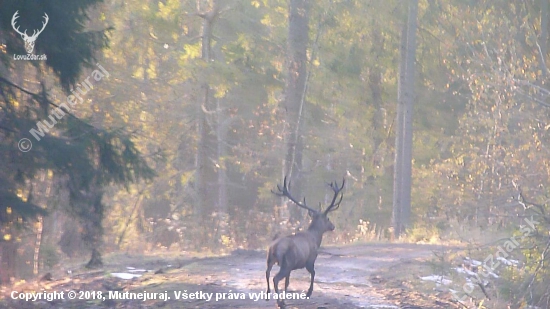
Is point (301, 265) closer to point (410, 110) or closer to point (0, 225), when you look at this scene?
point (0, 225)

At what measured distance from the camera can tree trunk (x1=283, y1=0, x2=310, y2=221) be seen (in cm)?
2566

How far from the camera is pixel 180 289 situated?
13688mm

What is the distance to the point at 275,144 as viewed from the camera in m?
33.9

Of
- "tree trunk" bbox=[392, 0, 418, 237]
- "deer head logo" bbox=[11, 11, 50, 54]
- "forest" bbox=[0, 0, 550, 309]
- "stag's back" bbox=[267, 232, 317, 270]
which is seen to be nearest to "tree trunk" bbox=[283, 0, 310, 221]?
"forest" bbox=[0, 0, 550, 309]

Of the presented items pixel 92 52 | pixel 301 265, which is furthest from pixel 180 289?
pixel 92 52

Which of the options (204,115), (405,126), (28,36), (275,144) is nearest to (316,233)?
(28,36)

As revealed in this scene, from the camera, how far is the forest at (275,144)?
11.8 metres

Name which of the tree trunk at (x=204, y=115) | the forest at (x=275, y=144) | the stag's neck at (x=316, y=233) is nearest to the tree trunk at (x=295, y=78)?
the forest at (x=275, y=144)

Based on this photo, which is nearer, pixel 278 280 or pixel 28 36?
pixel 28 36

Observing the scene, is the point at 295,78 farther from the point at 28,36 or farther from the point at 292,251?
the point at 28,36

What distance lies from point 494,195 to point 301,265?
10.5 m

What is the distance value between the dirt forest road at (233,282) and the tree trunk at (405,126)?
9.98m

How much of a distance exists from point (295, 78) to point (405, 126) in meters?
5.72

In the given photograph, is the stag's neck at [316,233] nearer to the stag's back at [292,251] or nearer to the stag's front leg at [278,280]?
the stag's back at [292,251]
